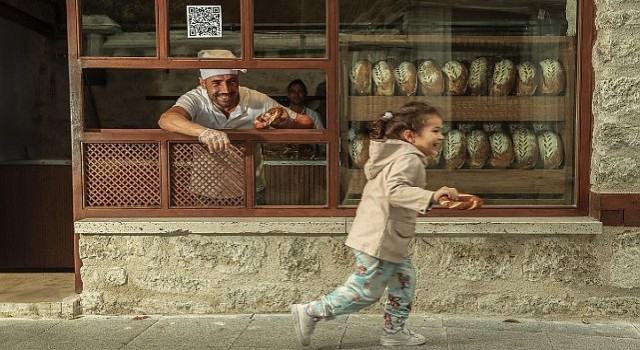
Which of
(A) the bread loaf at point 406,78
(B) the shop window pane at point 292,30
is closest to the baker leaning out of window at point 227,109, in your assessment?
(B) the shop window pane at point 292,30

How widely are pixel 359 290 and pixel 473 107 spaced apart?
183cm

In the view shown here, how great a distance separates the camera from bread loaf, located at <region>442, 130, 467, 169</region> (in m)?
5.80

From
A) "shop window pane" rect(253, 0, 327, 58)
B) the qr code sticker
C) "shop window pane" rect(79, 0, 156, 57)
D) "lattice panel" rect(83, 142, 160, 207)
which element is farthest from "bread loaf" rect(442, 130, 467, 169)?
"shop window pane" rect(79, 0, 156, 57)

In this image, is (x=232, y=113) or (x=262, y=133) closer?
(x=262, y=133)

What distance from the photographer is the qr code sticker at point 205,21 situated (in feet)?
18.6

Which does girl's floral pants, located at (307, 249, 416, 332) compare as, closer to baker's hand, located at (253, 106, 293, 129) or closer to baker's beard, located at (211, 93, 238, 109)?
baker's hand, located at (253, 106, 293, 129)

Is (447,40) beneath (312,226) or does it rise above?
above

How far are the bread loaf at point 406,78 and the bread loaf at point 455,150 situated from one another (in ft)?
1.39

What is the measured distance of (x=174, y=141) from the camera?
567 centimetres

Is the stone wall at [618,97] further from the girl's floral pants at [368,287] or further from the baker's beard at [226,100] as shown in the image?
the baker's beard at [226,100]

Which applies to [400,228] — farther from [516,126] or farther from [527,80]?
[527,80]

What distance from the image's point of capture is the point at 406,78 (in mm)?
5789

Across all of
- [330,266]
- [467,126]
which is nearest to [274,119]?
[330,266]

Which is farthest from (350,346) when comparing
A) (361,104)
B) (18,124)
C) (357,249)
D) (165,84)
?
(18,124)
